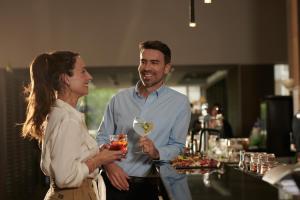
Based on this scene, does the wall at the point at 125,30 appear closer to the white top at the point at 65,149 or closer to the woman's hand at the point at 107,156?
the woman's hand at the point at 107,156

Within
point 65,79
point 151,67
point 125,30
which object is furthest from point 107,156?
point 125,30

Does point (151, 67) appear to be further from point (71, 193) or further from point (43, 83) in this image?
point (71, 193)

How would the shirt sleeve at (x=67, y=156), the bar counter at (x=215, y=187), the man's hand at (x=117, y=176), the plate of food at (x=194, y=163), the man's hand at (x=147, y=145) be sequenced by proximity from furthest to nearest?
the plate of food at (x=194, y=163) → the man's hand at (x=117, y=176) → the man's hand at (x=147, y=145) → the shirt sleeve at (x=67, y=156) → the bar counter at (x=215, y=187)

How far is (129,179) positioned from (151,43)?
2.56 ft

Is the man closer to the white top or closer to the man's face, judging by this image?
the man's face

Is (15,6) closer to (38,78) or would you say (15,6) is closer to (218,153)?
(218,153)

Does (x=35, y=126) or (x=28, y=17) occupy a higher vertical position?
(x=28, y=17)

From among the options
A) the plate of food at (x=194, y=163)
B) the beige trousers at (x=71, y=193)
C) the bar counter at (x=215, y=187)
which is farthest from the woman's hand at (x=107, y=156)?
the plate of food at (x=194, y=163)

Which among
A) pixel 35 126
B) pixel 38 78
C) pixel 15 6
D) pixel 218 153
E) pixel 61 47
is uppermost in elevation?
pixel 15 6

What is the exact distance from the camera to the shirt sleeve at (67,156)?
91.7 inches

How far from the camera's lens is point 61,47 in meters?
9.26

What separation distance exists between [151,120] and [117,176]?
0.40m

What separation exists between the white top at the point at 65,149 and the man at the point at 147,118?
63 cm

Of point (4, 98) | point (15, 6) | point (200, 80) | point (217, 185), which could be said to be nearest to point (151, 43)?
point (217, 185)
